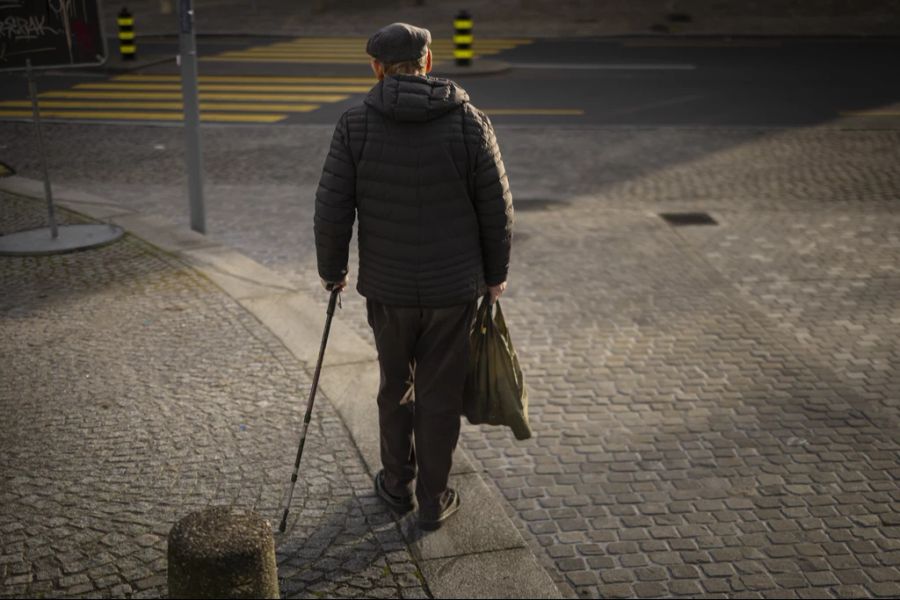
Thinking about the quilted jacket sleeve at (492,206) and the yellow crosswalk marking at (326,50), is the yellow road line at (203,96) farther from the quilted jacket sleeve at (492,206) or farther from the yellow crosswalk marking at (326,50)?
the quilted jacket sleeve at (492,206)

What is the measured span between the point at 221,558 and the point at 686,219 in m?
7.04

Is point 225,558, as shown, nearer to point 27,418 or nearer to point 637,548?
point 637,548

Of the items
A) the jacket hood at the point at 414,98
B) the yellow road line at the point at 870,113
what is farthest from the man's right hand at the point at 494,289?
the yellow road line at the point at 870,113

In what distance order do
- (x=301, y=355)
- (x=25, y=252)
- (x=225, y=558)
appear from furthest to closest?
(x=25, y=252)
(x=301, y=355)
(x=225, y=558)

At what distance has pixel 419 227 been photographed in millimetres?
4035

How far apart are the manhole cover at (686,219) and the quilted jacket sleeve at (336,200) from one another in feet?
18.9

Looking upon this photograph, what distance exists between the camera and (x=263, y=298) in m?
7.20

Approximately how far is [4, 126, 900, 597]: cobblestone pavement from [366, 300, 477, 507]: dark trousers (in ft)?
1.74

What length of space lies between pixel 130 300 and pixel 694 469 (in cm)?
406

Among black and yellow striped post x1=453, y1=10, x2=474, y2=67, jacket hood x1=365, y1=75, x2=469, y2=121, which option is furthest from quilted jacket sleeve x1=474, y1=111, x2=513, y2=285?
black and yellow striped post x1=453, y1=10, x2=474, y2=67

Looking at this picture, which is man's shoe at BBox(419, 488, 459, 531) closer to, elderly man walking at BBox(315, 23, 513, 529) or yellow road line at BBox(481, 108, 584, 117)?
elderly man walking at BBox(315, 23, 513, 529)

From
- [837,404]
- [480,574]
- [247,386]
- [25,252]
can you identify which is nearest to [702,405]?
[837,404]

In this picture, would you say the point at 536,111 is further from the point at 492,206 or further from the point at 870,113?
the point at 492,206

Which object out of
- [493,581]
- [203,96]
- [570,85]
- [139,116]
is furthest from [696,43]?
[493,581]
